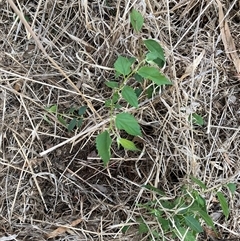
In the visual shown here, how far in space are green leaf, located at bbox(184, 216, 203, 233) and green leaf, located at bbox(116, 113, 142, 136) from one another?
0.27 m

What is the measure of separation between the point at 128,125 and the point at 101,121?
0.63ft

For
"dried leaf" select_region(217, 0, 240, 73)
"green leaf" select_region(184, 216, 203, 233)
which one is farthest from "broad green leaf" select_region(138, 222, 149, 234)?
"dried leaf" select_region(217, 0, 240, 73)

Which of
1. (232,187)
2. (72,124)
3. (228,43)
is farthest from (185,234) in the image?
(228,43)

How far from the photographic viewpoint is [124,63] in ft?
3.16

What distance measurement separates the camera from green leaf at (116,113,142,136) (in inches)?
36.0

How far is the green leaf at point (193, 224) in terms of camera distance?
992 mm

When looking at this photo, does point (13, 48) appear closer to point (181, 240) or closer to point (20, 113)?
point (20, 113)

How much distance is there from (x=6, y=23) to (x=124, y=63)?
495 millimetres

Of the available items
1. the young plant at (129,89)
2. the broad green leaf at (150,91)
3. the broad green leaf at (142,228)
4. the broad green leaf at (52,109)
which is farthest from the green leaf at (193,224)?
the broad green leaf at (52,109)

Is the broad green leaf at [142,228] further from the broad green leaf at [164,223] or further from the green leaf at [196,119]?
the green leaf at [196,119]

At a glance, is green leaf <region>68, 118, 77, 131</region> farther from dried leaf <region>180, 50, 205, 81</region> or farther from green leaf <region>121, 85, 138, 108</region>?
dried leaf <region>180, 50, 205, 81</region>

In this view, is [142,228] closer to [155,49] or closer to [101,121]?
[101,121]

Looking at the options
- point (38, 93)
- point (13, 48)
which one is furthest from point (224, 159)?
point (13, 48)

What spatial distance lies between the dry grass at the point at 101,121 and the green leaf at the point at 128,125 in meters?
0.17
